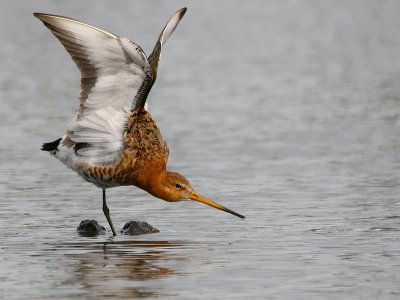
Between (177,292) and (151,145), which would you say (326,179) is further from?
(177,292)

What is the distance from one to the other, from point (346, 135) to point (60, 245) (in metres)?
5.78

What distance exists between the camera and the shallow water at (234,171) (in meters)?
8.70

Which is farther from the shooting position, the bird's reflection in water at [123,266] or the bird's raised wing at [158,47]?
the bird's raised wing at [158,47]

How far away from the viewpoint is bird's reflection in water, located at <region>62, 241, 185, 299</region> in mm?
8234

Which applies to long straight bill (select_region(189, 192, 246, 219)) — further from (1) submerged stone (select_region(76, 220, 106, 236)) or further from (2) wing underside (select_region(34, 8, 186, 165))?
(1) submerged stone (select_region(76, 220, 106, 236))

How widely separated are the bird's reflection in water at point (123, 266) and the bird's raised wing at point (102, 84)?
99 cm

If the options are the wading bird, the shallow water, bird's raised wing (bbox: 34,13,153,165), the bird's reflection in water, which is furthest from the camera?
the wading bird

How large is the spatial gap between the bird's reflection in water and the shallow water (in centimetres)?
2

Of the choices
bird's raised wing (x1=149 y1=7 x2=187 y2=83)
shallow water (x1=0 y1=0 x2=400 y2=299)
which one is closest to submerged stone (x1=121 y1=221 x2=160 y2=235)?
shallow water (x1=0 y1=0 x2=400 y2=299)

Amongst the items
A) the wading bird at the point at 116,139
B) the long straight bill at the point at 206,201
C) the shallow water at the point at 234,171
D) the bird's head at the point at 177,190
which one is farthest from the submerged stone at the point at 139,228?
the long straight bill at the point at 206,201

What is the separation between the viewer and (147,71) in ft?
33.0

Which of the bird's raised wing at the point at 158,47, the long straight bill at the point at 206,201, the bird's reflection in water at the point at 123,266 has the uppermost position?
the bird's raised wing at the point at 158,47

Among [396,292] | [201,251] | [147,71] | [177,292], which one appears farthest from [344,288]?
[147,71]

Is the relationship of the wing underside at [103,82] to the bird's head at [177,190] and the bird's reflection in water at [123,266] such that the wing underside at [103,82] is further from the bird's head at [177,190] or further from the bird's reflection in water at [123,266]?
the bird's reflection in water at [123,266]
